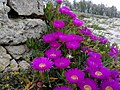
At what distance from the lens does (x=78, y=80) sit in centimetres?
185

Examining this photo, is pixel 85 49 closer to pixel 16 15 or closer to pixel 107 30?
pixel 16 15

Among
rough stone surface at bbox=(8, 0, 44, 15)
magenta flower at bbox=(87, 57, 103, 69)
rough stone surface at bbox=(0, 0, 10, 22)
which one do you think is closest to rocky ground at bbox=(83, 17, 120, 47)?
rough stone surface at bbox=(8, 0, 44, 15)

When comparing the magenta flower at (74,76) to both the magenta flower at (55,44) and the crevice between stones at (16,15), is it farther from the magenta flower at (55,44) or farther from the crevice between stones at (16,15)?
the crevice between stones at (16,15)

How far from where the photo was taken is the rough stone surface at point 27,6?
2.87m

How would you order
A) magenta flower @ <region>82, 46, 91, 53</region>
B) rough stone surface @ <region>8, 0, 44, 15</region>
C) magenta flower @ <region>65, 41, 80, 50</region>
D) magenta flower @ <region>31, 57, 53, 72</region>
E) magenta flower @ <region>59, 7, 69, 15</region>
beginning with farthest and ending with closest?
magenta flower @ <region>59, 7, 69, 15</region> → rough stone surface @ <region>8, 0, 44, 15</region> → magenta flower @ <region>82, 46, 91, 53</region> → magenta flower @ <region>65, 41, 80, 50</region> → magenta flower @ <region>31, 57, 53, 72</region>

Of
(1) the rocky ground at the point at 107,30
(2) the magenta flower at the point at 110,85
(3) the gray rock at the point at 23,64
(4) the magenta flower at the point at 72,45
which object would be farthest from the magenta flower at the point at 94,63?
(1) the rocky ground at the point at 107,30

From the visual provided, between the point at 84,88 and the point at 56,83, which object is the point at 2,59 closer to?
the point at 56,83

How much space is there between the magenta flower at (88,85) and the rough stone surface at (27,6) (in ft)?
4.39

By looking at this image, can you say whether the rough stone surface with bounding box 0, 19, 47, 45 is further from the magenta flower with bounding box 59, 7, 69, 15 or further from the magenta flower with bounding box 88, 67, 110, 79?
the magenta flower with bounding box 88, 67, 110, 79

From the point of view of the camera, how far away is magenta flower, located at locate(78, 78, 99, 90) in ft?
6.08

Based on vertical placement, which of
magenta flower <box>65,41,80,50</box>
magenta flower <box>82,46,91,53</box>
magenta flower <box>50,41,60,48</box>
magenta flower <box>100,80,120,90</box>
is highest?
magenta flower <box>65,41,80,50</box>

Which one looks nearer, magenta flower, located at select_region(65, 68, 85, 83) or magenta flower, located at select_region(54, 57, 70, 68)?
magenta flower, located at select_region(65, 68, 85, 83)

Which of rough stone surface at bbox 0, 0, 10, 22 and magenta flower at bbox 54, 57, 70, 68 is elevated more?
rough stone surface at bbox 0, 0, 10, 22

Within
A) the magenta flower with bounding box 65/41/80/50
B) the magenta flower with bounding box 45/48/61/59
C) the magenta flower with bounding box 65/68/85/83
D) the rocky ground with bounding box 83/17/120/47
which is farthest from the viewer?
the rocky ground with bounding box 83/17/120/47
